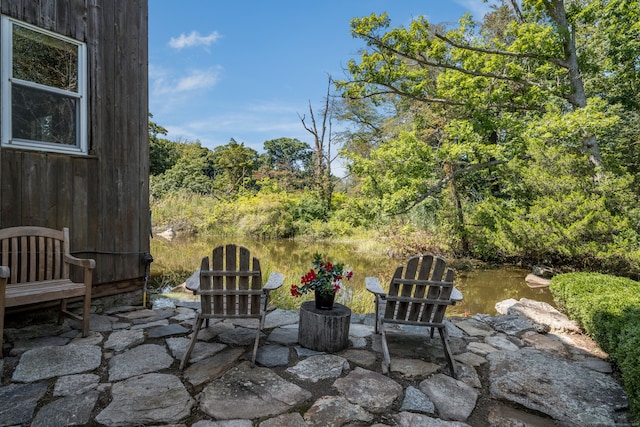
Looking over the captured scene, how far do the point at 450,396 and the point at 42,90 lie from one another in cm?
389

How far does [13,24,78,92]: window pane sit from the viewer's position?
108 inches

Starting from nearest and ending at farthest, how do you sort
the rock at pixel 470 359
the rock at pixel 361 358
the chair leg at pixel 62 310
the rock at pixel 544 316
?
the rock at pixel 361 358
the rock at pixel 470 359
the chair leg at pixel 62 310
the rock at pixel 544 316

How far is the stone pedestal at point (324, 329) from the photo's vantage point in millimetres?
2508

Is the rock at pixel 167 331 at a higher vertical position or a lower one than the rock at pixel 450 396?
higher

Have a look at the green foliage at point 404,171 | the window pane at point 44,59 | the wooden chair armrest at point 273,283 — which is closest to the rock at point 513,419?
the wooden chair armrest at point 273,283

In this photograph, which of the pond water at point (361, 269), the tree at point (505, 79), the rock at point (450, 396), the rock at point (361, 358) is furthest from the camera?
the tree at point (505, 79)

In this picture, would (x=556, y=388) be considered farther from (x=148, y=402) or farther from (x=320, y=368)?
(x=148, y=402)

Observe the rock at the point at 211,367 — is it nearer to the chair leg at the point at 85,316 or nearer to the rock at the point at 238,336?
the rock at the point at 238,336

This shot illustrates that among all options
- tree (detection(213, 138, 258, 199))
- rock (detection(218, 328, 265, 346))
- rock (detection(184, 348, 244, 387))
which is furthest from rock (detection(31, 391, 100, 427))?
tree (detection(213, 138, 258, 199))

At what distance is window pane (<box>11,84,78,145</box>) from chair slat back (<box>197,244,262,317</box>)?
6.21ft

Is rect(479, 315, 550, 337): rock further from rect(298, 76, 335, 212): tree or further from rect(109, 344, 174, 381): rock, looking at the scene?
rect(298, 76, 335, 212): tree

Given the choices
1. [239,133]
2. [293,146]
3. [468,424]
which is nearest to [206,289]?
[468,424]

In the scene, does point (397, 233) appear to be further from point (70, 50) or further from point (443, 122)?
point (70, 50)

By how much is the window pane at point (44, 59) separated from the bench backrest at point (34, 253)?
50.2 inches
